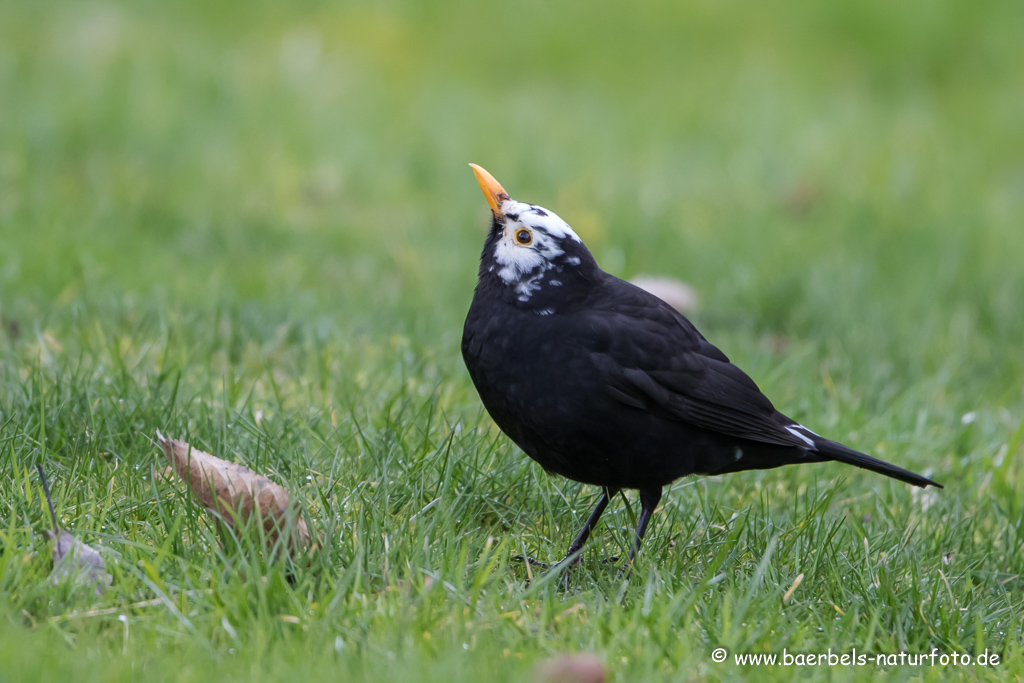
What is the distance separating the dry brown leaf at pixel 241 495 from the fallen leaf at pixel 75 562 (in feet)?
0.93

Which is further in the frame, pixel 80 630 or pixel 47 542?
pixel 47 542

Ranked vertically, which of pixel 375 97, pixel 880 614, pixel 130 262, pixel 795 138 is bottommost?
pixel 130 262

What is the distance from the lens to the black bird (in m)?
2.79

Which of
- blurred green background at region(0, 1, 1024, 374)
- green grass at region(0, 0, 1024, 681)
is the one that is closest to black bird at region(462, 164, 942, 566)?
green grass at region(0, 0, 1024, 681)

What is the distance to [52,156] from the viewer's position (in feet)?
20.9

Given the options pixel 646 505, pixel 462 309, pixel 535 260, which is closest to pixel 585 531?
pixel 646 505

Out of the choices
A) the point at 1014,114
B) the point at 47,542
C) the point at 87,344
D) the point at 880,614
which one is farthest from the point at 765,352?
the point at 1014,114

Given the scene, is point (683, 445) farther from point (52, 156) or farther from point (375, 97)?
point (375, 97)

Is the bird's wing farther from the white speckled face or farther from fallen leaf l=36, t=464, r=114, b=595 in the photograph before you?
fallen leaf l=36, t=464, r=114, b=595

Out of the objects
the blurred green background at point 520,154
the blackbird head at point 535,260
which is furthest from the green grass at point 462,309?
the blackbird head at point 535,260

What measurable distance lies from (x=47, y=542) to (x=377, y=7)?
8555 mm

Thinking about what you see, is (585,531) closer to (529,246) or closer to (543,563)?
(543,563)

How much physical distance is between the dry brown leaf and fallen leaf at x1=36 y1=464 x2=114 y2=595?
0.28 metres

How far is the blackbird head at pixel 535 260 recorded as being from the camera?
3.00m
